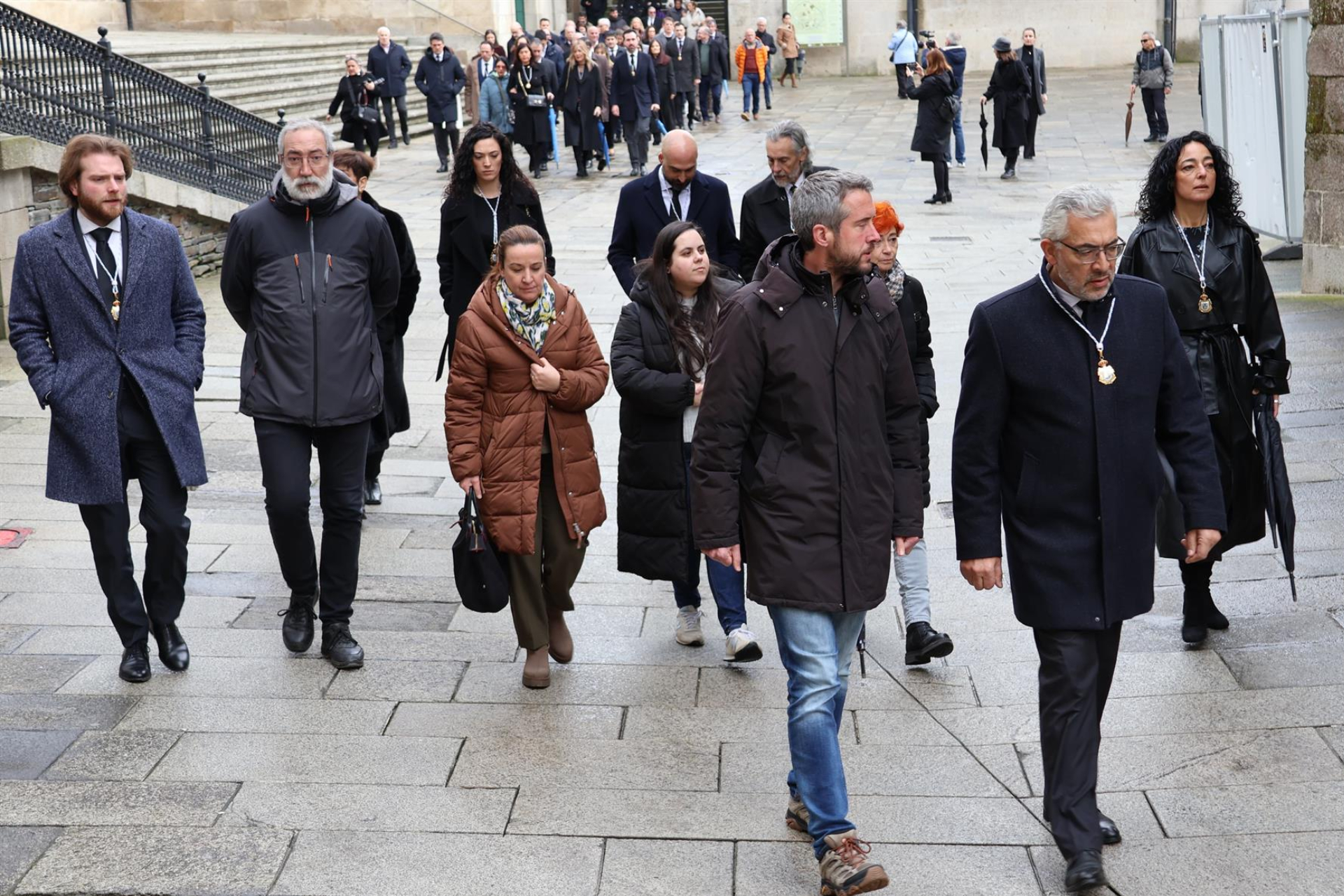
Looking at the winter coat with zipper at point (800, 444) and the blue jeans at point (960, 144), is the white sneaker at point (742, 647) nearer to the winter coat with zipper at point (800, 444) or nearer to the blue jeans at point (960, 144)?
the winter coat with zipper at point (800, 444)

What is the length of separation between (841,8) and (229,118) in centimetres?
2670

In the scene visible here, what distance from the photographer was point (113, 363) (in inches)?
215

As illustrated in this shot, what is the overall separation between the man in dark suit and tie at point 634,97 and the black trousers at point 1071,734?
1956cm

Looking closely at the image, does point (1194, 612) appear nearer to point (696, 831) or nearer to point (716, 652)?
point (716, 652)

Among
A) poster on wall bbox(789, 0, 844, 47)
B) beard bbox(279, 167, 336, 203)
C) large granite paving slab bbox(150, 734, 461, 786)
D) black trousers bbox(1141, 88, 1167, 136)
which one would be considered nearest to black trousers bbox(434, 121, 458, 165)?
black trousers bbox(1141, 88, 1167, 136)

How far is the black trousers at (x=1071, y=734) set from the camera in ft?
13.5

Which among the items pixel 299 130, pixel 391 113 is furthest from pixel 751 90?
pixel 299 130

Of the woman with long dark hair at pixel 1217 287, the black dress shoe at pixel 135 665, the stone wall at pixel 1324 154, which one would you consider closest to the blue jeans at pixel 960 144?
the stone wall at pixel 1324 154

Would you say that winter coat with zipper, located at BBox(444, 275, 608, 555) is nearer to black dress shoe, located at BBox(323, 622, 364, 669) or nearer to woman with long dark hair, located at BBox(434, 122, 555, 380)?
black dress shoe, located at BBox(323, 622, 364, 669)

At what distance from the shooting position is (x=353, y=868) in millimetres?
4207

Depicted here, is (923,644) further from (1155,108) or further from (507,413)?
(1155,108)

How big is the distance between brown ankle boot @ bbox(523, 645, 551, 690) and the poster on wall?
121 feet

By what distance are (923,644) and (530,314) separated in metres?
1.77

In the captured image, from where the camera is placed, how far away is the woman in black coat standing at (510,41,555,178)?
22.6 metres
